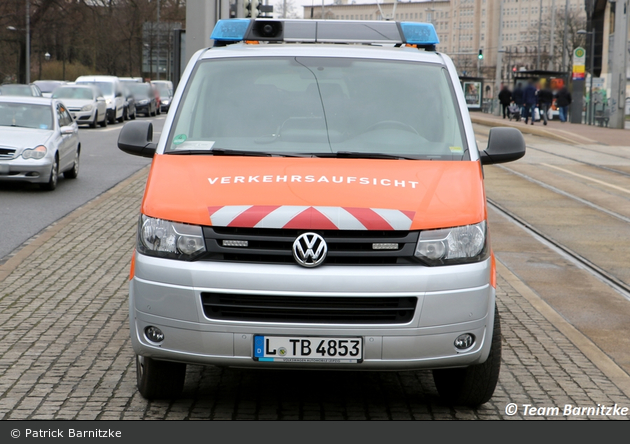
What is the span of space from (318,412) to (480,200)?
4.51ft

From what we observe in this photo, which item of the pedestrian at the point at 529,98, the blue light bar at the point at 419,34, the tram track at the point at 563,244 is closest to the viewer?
the blue light bar at the point at 419,34

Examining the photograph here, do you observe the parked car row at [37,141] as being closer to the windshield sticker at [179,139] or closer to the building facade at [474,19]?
the windshield sticker at [179,139]

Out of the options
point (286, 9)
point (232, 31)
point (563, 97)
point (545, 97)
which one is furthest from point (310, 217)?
point (286, 9)

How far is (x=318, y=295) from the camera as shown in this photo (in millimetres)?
4152

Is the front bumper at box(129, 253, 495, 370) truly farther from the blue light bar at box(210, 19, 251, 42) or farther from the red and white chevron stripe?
the blue light bar at box(210, 19, 251, 42)

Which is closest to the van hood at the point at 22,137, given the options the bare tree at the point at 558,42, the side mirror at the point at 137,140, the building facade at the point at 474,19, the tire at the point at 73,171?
the tire at the point at 73,171

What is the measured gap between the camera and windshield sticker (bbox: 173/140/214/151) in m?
4.99

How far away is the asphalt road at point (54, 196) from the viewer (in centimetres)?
1104

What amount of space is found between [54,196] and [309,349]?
11138mm

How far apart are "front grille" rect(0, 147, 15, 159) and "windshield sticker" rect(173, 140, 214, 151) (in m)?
10.5

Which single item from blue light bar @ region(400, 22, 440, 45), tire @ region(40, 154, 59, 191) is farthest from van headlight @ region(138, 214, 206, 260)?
tire @ region(40, 154, 59, 191)

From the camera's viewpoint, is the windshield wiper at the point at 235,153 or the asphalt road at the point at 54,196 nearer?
the windshield wiper at the point at 235,153

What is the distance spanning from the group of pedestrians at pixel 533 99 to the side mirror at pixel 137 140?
36.3 m

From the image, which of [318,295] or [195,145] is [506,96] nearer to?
[195,145]
